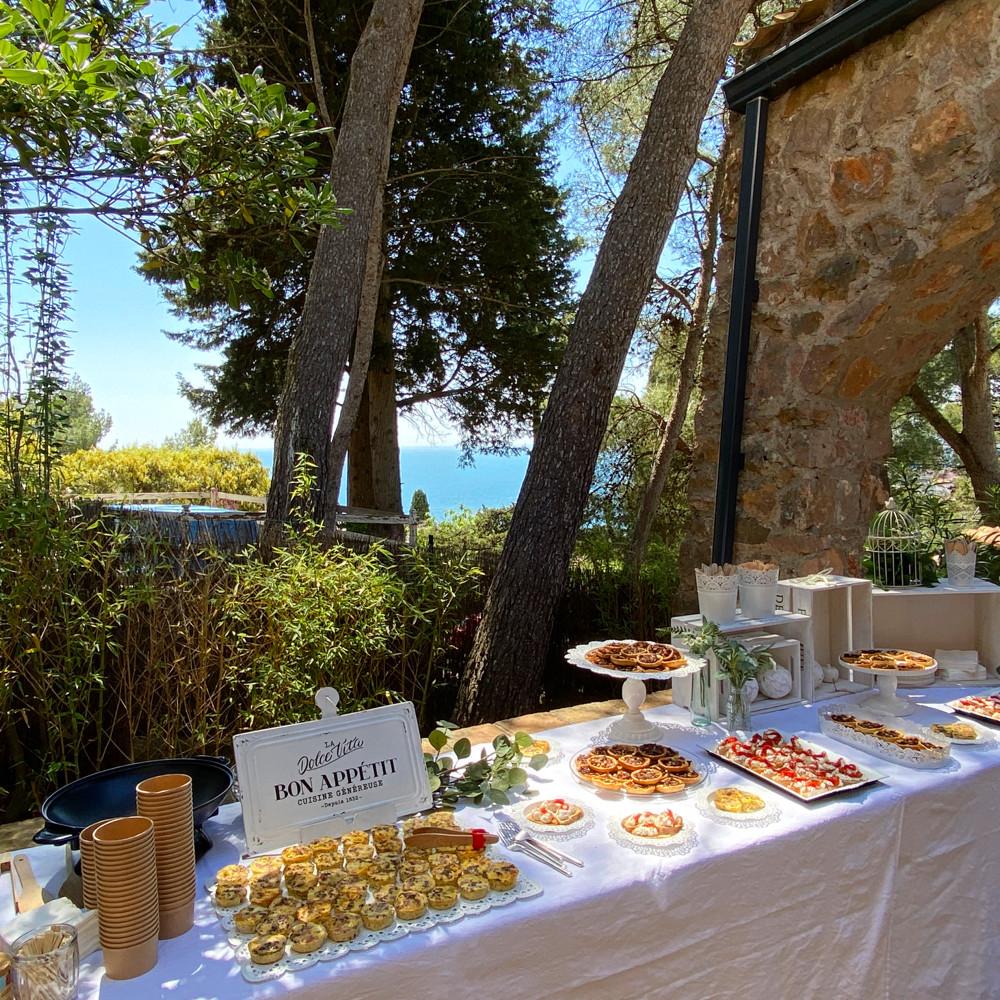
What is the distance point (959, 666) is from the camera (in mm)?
2080

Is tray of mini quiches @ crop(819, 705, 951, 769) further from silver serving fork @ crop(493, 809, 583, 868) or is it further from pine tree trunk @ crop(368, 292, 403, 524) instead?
pine tree trunk @ crop(368, 292, 403, 524)

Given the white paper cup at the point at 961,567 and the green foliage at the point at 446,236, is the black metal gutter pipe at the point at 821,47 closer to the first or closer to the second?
the white paper cup at the point at 961,567

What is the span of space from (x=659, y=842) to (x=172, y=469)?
10.8 meters

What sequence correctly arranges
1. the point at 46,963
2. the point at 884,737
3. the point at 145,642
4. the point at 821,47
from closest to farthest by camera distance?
the point at 46,963 → the point at 884,737 → the point at 145,642 → the point at 821,47

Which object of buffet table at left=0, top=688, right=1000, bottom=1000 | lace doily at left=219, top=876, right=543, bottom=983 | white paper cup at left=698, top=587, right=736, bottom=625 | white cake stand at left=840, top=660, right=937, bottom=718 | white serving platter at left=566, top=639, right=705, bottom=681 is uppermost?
white paper cup at left=698, top=587, right=736, bottom=625

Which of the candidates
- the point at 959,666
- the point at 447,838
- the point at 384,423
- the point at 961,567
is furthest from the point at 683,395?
the point at 447,838

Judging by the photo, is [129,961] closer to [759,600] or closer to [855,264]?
[759,600]

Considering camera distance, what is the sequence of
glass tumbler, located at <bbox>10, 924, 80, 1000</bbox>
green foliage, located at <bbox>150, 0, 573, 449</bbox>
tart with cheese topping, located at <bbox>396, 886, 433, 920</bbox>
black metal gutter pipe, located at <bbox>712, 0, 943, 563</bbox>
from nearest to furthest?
glass tumbler, located at <bbox>10, 924, 80, 1000</bbox> → tart with cheese topping, located at <bbox>396, 886, 433, 920</bbox> → black metal gutter pipe, located at <bbox>712, 0, 943, 563</bbox> → green foliage, located at <bbox>150, 0, 573, 449</bbox>

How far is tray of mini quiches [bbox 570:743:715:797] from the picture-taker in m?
1.38

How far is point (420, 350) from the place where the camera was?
307 inches

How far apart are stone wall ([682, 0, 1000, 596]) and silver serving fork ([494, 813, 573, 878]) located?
192 cm

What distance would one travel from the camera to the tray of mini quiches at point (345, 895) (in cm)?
96

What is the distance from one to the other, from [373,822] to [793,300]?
7.81ft

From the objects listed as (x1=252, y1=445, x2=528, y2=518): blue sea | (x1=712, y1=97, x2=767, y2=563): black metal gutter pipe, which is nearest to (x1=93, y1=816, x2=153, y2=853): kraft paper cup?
(x1=712, y1=97, x2=767, y2=563): black metal gutter pipe
